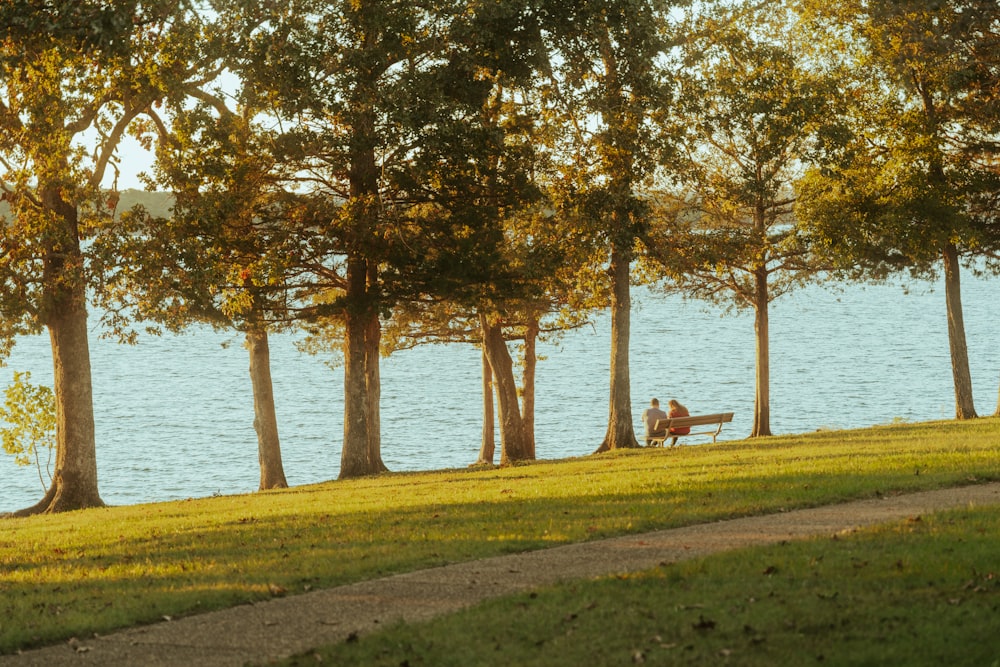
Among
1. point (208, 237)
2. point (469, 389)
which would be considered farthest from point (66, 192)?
point (469, 389)

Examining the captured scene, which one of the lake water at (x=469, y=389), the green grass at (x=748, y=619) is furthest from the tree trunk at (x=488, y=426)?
the green grass at (x=748, y=619)

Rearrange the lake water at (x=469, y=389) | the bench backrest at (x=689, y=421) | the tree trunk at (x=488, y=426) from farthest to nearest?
the lake water at (x=469, y=389)
the tree trunk at (x=488, y=426)
the bench backrest at (x=689, y=421)

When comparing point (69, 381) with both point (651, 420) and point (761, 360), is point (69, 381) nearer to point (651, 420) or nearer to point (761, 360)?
point (651, 420)

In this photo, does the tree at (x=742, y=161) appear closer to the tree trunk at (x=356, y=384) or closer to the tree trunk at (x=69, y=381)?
the tree trunk at (x=356, y=384)

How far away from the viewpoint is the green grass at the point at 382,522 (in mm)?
9094

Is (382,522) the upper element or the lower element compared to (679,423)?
lower

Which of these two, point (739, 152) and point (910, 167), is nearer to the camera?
point (910, 167)

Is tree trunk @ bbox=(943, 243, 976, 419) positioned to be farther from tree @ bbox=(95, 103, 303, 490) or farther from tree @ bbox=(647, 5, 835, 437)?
tree @ bbox=(95, 103, 303, 490)

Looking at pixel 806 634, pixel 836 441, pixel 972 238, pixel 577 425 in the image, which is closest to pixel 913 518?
pixel 806 634

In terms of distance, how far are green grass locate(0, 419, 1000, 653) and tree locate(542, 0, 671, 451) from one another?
16.4 feet

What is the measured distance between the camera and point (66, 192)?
1920 cm

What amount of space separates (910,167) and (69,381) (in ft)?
59.1

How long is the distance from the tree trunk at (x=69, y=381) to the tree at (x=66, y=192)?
19 millimetres

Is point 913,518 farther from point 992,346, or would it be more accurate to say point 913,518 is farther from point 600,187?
point 992,346
